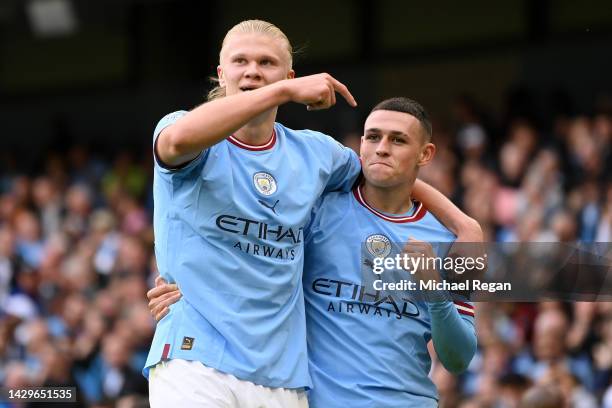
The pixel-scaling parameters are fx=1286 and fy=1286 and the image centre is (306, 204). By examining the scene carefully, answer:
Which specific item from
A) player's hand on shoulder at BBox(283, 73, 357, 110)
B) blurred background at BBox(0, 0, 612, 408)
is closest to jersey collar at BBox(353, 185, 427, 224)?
player's hand on shoulder at BBox(283, 73, 357, 110)

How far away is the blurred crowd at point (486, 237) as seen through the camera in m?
9.27

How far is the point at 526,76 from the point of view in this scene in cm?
1427

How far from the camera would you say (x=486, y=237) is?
1084 centimetres

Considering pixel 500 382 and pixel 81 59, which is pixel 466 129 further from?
pixel 81 59

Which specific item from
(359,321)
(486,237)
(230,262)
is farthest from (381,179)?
(486,237)

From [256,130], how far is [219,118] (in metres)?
0.52

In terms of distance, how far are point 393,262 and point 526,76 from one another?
368 inches

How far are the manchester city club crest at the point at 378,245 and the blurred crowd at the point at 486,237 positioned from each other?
1.43 metres

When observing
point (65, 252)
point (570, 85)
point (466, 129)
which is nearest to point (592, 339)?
point (466, 129)

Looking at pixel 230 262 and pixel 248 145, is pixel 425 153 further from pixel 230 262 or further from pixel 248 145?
pixel 230 262

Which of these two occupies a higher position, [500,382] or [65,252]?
[65,252]


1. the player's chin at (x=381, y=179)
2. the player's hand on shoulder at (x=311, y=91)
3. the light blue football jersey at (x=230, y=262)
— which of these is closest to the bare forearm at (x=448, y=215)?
the player's chin at (x=381, y=179)

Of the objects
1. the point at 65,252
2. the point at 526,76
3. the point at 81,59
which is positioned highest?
the point at 81,59

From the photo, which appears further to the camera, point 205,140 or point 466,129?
point 466,129
